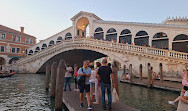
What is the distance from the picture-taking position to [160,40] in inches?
720

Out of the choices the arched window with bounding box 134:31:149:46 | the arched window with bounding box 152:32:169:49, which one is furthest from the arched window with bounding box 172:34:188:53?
the arched window with bounding box 134:31:149:46

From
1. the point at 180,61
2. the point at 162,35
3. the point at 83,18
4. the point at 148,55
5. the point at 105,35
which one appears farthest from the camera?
the point at 83,18

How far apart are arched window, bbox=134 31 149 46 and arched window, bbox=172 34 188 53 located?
331cm

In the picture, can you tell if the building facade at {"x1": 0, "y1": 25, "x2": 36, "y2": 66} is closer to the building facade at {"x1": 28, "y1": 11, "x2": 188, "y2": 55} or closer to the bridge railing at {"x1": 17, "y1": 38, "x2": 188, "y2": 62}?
the building facade at {"x1": 28, "y1": 11, "x2": 188, "y2": 55}

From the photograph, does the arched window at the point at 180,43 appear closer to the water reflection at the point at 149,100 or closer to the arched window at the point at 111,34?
the arched window at the point at 111,34

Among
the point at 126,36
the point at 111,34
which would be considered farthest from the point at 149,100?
the point at 111,34

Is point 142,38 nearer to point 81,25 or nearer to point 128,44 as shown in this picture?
point 128,44

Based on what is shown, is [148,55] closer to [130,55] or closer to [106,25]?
[130,55]

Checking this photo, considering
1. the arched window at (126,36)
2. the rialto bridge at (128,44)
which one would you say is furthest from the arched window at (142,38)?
the arched window at (126,36)

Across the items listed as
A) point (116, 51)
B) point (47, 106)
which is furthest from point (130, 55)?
point (47, 106)

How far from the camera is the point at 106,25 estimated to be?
22.7m

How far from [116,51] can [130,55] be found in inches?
68.0

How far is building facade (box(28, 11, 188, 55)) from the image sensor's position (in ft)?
55.9

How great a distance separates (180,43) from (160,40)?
7.55 feet
